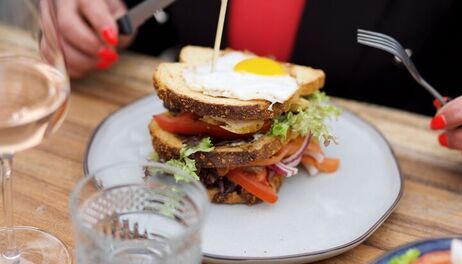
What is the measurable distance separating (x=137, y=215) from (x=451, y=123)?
114cm

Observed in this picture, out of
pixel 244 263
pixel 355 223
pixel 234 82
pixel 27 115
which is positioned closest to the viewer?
pixel 27 115

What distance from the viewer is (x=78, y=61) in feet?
7.77

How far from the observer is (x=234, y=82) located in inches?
72.0

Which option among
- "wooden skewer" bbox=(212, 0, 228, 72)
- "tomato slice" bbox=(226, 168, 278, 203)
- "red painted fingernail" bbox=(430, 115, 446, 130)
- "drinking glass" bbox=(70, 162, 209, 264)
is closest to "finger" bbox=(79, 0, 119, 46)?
"wooden skewer" bbox=(212, 0, 228, 72)

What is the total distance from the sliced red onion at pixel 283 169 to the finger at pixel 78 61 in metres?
0.97

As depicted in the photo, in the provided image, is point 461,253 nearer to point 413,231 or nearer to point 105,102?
point 413,231

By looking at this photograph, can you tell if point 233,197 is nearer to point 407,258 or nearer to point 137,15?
point 407,258

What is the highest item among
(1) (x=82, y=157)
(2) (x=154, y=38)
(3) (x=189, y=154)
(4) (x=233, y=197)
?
(3) (x=189, y=154)

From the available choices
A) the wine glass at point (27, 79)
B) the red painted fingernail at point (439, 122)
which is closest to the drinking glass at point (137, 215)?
the wine glass at point (27, 79)

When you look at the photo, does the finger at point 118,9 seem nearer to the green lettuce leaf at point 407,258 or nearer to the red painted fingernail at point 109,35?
the red painted fingernail at point 109,35

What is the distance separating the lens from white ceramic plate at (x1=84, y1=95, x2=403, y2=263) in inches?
61.2

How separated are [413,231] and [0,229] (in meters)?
1.15

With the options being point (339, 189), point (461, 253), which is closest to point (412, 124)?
point (339, 189)

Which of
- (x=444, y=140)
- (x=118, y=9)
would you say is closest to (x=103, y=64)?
(x=118, y=9)
